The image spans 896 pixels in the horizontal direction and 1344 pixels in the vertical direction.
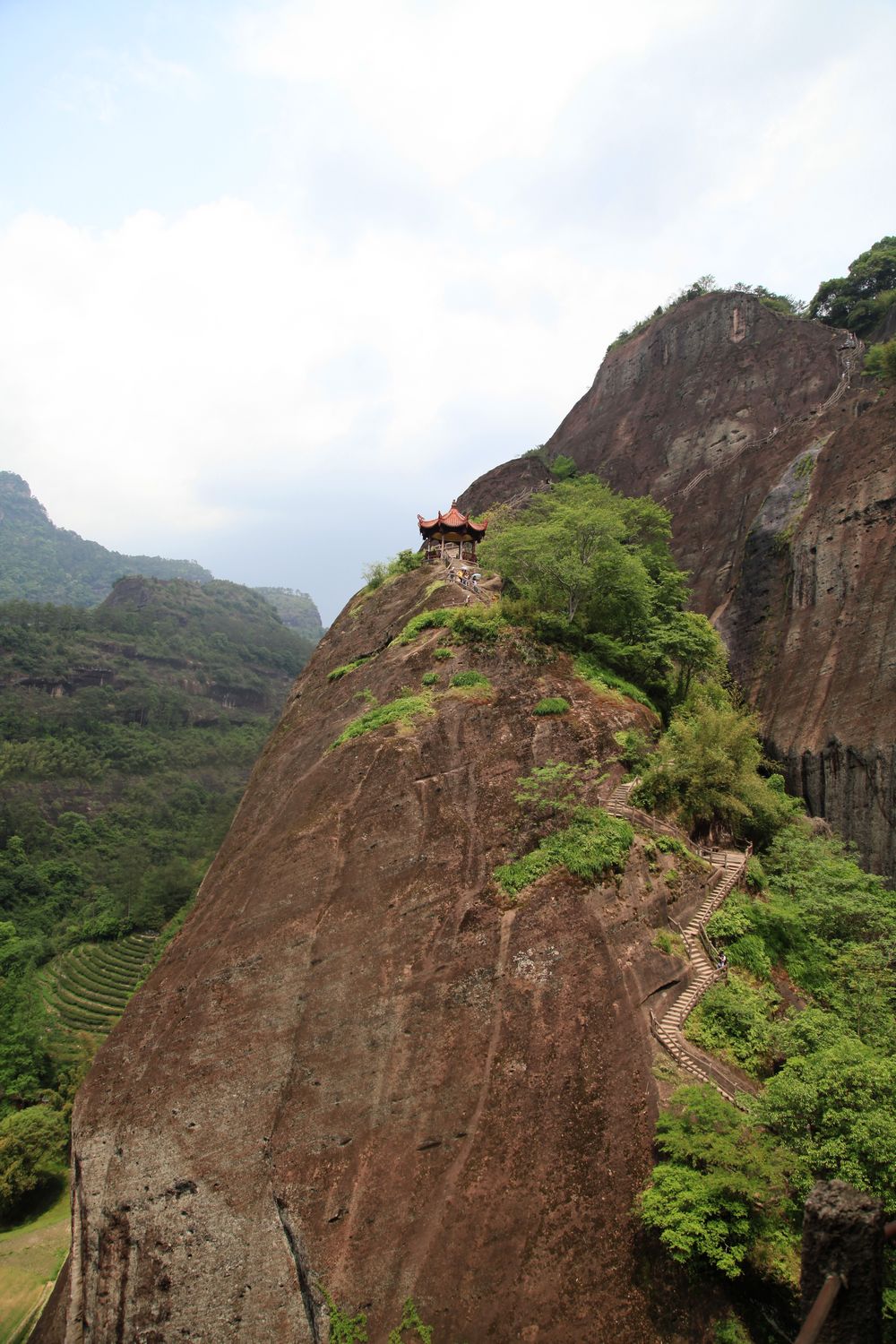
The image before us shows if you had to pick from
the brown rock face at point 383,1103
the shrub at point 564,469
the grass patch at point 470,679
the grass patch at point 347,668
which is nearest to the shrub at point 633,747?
the brown rock face at point 383,1103

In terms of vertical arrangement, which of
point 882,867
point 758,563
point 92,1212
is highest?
point 758,563

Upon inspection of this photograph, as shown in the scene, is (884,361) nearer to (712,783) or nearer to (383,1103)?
(712,783)

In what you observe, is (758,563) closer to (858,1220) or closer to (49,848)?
(858,1220)

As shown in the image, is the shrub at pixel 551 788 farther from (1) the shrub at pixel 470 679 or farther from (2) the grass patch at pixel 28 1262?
(2) the grass patch at pixel 28 1262

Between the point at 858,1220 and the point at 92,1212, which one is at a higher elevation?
the point at 858,1220

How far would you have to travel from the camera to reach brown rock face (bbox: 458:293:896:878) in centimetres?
2317

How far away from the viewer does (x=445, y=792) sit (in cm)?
1783

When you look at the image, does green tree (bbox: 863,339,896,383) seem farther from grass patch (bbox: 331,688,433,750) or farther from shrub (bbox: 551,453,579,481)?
grass patch (bbox: 331,688,433,750)

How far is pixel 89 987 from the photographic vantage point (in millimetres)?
51531

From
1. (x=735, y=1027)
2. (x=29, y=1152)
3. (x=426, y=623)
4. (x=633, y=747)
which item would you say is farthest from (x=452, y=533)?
(x=29, y=1152)

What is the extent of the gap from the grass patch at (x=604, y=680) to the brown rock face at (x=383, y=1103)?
469 centimetres

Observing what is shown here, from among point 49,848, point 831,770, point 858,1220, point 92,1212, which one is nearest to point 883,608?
point 831,770

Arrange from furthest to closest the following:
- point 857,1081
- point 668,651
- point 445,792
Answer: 1. point 668,651
2. point 445,792
3. point 857,1081

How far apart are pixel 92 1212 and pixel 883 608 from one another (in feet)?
88.6
